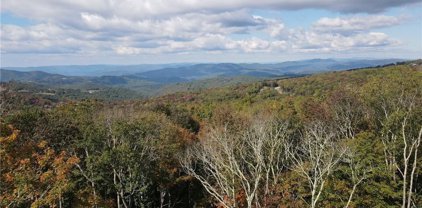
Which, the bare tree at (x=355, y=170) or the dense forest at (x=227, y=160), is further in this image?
the bare tree at (x=355, y=170)

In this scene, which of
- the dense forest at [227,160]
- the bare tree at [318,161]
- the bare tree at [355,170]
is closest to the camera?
the bare tree at [318,161]

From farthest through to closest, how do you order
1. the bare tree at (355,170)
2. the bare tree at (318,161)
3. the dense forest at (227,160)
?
1. the bare tree at (355,170)
2. the dense forest at (227,160)
3. the bare tree at (318,161)

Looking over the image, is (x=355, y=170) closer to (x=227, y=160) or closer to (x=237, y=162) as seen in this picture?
(x=227, y=160)

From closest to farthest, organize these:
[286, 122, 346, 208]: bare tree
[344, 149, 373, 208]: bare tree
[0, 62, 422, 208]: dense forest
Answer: [286, 122, 346, 208]: bare tree, [0, 62, 422, 208]: dense forest, [344, 149, 373, 208]: bare tree

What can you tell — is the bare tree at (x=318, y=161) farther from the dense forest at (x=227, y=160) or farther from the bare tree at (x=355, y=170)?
the bare tree at (x=355, y=170)

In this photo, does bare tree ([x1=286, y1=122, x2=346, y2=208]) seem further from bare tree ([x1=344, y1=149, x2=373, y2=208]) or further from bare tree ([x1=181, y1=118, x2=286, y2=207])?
bare tree ([x1=181, y1=118, x2=286, y2=207])

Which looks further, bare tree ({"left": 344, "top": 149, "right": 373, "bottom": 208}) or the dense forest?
bare tree ({"left": 344, "top": 149, "right": 373, "bottom": 208})

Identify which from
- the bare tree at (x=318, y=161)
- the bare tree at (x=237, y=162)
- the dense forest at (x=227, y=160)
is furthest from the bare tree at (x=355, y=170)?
the bare tree at (x=237, y=162)

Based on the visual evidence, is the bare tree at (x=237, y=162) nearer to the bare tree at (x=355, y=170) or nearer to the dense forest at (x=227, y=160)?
the dense forest at (x=227, y=160)

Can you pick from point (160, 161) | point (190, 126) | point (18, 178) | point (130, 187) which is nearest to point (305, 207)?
point (130, 187)

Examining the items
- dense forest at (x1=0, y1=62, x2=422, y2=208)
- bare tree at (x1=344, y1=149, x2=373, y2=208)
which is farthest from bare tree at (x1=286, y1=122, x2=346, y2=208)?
bare tree at (x1=344, y1=149, x2=373, y2=208)

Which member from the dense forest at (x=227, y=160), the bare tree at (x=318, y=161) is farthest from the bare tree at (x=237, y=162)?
the bare tree at (x=318, y=161)
